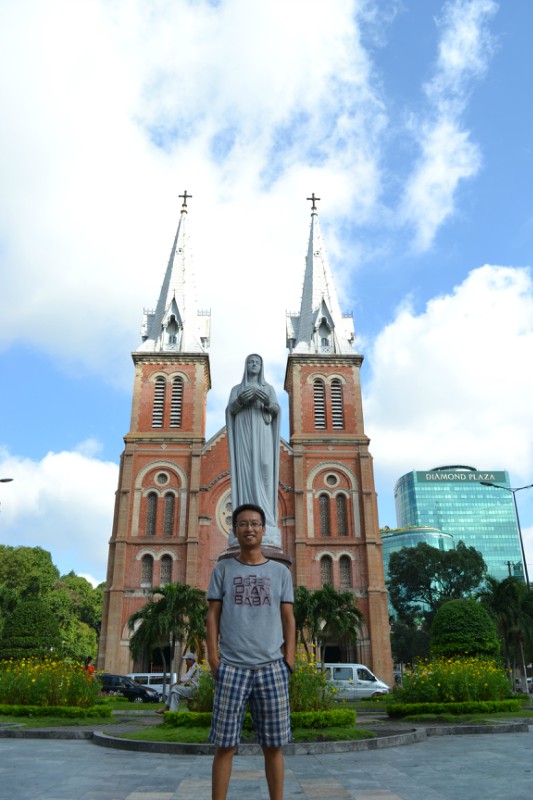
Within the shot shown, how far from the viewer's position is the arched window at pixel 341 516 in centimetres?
3762

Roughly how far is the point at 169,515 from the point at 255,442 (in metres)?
27.1

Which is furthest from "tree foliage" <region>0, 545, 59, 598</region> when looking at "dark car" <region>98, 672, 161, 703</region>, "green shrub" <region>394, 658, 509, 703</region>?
"green shrub" <region>394, 658, 509, 703</region>

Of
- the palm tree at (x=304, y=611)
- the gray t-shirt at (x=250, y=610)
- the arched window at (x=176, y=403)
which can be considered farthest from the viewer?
the arched window at (x=176, y=403)

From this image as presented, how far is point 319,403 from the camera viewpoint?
41281 millimetres

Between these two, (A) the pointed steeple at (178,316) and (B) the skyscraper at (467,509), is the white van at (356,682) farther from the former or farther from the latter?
(B) the skyscraper at (467,509)

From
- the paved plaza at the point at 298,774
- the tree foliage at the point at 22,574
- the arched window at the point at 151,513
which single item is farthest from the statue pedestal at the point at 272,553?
the tree foliage at the point at 22,574

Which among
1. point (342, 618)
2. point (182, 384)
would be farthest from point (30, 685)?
point (182, 384)

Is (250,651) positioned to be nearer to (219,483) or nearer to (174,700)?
(174,700)

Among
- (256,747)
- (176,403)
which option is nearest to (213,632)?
(256,747)

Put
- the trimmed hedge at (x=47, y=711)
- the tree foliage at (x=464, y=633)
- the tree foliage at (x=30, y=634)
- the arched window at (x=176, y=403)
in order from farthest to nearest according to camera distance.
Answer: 1. the arched window at (x=176, y=403)
2. the tree foliage at (x=30, y=634)
3. the tree foliage at (x=464, y=633)
4. the trimmed hedge at (x=47, y=711)

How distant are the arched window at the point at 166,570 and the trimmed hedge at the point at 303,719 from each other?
26.6m

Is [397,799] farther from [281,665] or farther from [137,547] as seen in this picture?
[137,547]

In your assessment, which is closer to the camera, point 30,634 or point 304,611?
point 30,634

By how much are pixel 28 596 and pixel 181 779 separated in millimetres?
42699
